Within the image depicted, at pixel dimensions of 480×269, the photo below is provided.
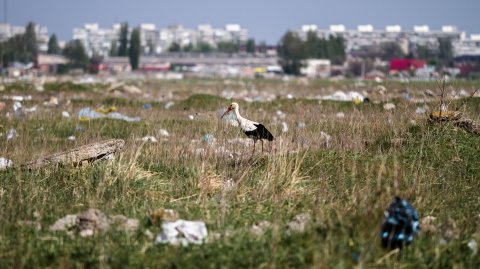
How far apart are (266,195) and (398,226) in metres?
1.78

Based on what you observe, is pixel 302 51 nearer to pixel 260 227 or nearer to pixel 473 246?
pixel 260 227

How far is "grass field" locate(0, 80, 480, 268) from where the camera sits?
5.32 m

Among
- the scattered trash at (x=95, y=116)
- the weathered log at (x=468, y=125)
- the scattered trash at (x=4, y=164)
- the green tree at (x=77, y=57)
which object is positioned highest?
the weathered log at (x=468, y=125)

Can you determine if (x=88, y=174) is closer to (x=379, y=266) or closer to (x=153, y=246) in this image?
(x=153, y=246)

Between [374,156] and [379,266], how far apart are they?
12.2 ft

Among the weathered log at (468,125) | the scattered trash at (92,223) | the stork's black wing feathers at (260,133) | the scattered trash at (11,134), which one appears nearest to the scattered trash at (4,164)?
→ the scattered trash at (92,223)

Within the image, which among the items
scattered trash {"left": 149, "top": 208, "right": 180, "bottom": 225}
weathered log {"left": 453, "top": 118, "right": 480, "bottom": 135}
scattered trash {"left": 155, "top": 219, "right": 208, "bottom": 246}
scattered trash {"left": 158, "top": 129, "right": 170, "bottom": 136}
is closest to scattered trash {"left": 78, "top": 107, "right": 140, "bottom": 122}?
scattered trash {"left": 158, "top": 129, "right": 170, "bottom": 136}

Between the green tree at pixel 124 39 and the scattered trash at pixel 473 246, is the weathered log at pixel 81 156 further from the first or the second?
the green tree at pixel 124 39

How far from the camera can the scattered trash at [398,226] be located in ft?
18.2

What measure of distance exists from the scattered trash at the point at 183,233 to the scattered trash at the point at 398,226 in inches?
50.0

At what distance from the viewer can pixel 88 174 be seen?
7.79 m

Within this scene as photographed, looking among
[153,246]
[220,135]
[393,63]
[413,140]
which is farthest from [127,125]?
[393,63]

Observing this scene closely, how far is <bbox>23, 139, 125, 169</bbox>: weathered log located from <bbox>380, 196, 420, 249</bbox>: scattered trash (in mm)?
3761

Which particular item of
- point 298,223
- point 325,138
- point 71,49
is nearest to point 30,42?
point 71,49
